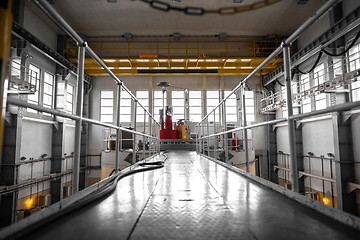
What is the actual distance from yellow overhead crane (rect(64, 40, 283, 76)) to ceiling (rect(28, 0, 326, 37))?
51cm

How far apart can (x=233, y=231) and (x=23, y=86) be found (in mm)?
6780

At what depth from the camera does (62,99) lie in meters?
9.66

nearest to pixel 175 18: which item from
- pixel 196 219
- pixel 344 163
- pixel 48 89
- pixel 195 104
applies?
pixel 195 104

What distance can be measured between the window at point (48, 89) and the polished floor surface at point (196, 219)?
29.9 ft

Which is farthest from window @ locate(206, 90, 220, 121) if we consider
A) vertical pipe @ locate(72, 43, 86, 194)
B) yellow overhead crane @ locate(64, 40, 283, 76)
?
vertical pipe @ locate(72, 43, 86, 194)

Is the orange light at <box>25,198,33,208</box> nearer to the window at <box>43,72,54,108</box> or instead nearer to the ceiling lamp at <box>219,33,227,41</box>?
the window at <box>43,72,54,108</box>

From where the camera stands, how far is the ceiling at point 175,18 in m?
7.86

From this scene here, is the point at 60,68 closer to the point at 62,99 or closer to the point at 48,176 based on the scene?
the point at 62,99

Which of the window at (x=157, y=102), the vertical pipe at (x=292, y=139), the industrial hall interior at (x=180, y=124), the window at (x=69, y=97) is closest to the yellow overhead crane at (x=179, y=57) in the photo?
the industrial hall interior at (x=180, y=124)

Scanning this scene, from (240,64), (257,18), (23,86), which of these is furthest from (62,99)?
(257,18)

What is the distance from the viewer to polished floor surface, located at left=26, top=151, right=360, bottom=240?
0.90m

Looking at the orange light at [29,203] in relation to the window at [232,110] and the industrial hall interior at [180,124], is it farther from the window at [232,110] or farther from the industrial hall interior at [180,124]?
the window at [232,110]

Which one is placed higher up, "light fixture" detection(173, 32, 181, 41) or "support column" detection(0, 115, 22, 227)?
"light fixture" detection(173, 32, 181, 41)

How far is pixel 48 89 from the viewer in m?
9.26
